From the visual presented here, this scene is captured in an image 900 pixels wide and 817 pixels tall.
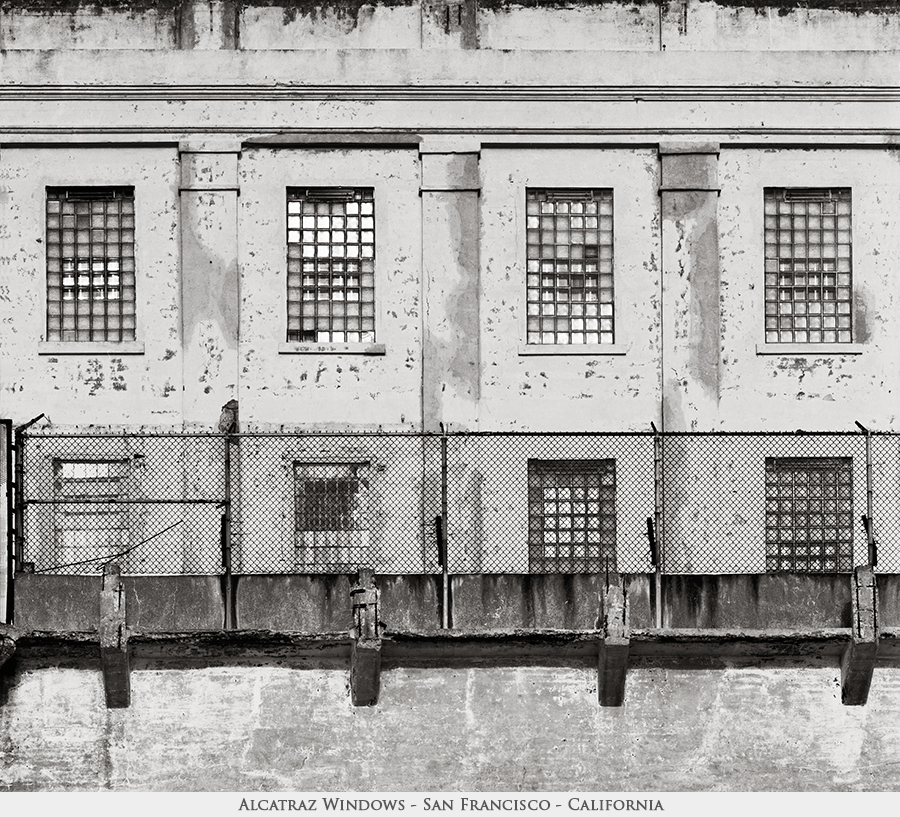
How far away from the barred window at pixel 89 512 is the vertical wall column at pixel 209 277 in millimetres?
1522

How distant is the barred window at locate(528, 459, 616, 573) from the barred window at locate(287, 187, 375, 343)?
348cm

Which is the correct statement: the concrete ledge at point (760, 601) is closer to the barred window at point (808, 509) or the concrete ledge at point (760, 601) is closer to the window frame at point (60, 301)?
the barred window at point (808, 509)

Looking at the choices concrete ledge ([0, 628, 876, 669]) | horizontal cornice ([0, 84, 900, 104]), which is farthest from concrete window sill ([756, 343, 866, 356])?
concrete ledge ([0, 628, 876, 669])

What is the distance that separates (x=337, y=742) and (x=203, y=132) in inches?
409

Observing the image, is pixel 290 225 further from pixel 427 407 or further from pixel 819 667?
pixel 819 667

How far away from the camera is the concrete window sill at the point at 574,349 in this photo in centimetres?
2814

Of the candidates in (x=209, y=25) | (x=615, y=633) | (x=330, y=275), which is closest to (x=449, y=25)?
(x=209, y=25)

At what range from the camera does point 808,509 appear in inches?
1077

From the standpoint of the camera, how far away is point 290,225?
2839 centimetres

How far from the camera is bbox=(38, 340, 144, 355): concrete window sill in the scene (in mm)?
28016

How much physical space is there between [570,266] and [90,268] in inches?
287

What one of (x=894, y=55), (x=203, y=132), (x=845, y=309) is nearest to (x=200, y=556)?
(x=203, y=132)

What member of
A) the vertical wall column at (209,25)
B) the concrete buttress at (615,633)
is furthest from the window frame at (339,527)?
the vertical wall column at (209,25)
